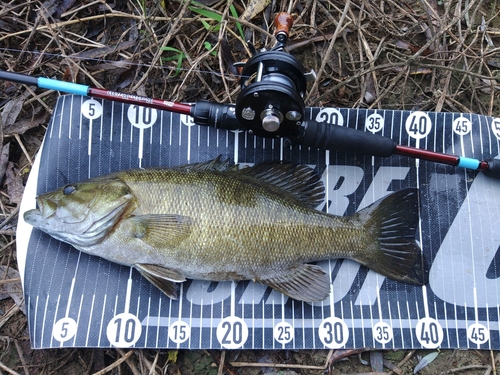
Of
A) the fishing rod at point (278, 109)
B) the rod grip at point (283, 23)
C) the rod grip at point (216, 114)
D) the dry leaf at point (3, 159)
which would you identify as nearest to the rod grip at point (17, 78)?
the fishing rod at point (278, 109)

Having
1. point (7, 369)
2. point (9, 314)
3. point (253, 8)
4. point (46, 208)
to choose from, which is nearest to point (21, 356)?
point (7, 369)

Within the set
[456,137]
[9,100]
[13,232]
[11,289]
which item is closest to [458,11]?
[456,137]

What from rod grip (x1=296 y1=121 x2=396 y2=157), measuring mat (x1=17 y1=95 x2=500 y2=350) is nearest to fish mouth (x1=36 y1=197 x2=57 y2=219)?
measuring mat (x1=17 y1=95 x2=500 y2=350)

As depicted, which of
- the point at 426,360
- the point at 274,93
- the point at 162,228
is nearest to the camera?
the point at 274,93

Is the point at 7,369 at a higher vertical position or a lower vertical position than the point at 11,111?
lower

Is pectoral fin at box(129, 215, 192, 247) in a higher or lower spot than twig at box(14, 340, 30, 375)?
higher

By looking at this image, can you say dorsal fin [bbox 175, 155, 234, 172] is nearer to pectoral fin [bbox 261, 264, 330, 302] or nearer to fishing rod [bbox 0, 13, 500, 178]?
fishing rod [bbox 0, 13, 500, 178]

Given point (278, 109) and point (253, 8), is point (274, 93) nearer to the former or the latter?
point (278, 109)
